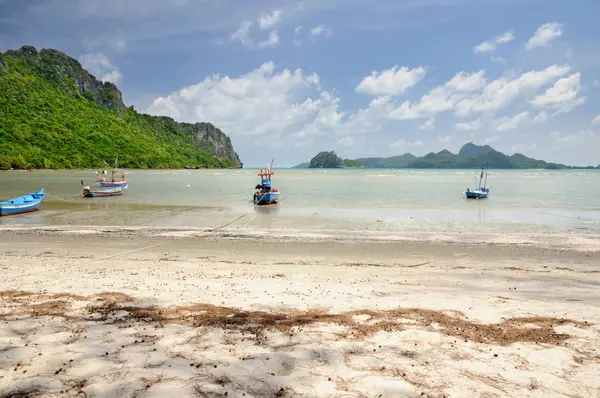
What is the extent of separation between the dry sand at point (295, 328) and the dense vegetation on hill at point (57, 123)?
12431 centimetres

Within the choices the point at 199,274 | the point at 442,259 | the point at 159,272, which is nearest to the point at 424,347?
the point at 199,274

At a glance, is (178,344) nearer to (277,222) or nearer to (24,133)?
(277,222)

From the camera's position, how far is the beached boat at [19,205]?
28.3 metres

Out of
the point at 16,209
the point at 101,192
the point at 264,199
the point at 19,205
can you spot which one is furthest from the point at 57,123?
the point at 264,199

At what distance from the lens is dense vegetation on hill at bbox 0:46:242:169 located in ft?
397

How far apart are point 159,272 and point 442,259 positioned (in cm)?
1029

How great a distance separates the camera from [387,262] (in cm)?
1412

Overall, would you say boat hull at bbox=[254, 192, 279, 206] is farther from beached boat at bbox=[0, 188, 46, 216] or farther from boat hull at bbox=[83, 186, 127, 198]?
boat hull at bbox=[83, 186, 127, 198]

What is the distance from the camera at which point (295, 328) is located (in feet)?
22.5

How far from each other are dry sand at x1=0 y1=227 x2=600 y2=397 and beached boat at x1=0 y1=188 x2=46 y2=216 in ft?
61.7

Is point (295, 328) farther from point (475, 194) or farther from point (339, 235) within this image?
point (475, 194)

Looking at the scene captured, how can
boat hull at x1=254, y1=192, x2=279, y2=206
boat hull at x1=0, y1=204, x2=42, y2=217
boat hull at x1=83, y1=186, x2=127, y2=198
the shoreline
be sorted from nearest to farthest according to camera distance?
1. the shoreline
2. boat hull at x1=0, y1=204, x2=42, y2=217
3. boat hull at x1=254, y1=192, x2=279, y2=206
4. boat hull at x1=83, y1=186, x2=127, y2=198

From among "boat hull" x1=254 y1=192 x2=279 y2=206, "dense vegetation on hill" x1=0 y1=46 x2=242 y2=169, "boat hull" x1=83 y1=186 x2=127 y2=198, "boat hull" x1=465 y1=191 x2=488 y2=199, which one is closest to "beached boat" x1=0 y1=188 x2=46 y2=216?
"boat hull" x1=83 y1=186 x2=127 y2=198

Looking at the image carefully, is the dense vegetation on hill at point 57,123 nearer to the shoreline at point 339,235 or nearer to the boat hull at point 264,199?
the boat hull at point 264,199
